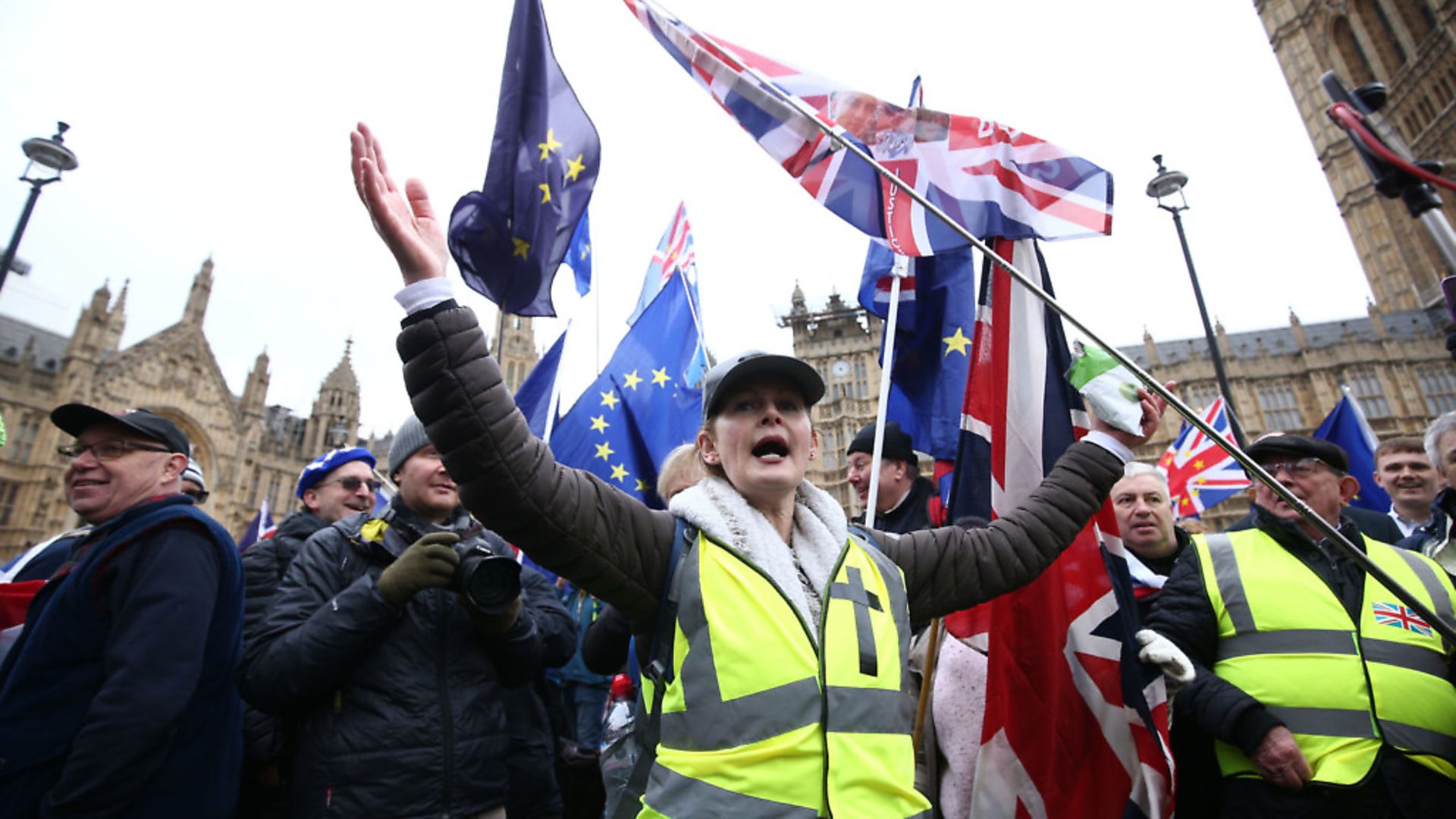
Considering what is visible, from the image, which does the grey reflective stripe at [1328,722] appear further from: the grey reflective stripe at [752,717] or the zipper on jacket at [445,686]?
the zipper on jacket at [445,686]

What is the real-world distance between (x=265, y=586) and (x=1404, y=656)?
5.30 meters

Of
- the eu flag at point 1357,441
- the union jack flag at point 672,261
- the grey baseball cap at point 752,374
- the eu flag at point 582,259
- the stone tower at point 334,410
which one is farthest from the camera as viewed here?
the stone tower at point 334,410

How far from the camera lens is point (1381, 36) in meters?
49.6

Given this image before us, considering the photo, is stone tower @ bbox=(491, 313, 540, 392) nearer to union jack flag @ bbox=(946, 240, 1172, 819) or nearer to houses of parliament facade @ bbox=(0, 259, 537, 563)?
houses of parliament facade @ bbox=(0, 259, 537, 563)

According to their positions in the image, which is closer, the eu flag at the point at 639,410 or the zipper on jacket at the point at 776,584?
the zipper on jacket at the point at 776,584

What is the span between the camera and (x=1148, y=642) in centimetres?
275

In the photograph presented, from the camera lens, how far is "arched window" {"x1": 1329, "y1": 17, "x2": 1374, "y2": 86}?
163 ft

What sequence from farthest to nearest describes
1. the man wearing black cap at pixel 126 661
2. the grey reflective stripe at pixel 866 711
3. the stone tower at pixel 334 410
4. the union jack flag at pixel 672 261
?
the stone tower at pixel 334 410, the union jack flag at pixel 672 261, the man wearing black cap at pixel 126 661, the grey reflective stripe at pixel 866 711

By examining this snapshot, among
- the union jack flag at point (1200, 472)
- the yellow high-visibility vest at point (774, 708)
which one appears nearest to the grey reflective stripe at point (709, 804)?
the yellow high-visibility vest at point (774, 708)

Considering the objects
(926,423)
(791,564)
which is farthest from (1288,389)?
(791,564)

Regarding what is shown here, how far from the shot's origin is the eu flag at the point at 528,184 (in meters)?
3.20

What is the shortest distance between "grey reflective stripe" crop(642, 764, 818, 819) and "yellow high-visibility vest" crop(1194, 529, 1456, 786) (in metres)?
2.36

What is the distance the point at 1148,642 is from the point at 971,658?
70cm

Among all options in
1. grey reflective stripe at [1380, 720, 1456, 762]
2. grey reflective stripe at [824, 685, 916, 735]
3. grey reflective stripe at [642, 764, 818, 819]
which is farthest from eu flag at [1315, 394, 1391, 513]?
grey reflective stripe at [642, 764, 818, 819]
